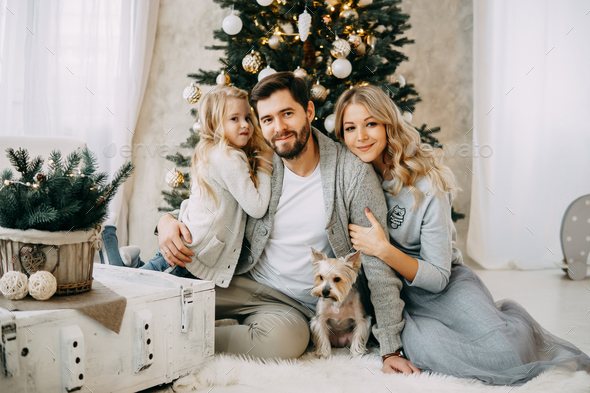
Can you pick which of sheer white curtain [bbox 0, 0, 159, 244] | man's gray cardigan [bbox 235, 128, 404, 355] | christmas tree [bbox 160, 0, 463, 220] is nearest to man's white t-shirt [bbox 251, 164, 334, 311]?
man's gray cardigan [bbox 235, 128, 404, 355]

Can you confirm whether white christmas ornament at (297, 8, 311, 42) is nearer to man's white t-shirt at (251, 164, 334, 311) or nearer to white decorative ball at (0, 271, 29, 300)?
man's white t-shirt at (251, 164, 334, 311)

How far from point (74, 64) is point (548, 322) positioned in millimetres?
3256

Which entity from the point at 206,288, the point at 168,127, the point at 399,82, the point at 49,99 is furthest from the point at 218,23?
the point at 206,288

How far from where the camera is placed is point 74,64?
9.88 feet

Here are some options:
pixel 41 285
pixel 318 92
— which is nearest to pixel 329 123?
pixel 318 92

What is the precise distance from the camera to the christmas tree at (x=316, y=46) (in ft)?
7.27

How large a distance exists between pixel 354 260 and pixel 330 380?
406 millimetres

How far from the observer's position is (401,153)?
171cm

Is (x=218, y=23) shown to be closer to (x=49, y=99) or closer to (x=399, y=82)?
(x=49, y=99)

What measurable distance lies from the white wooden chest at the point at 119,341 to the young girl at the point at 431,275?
0.64 meters

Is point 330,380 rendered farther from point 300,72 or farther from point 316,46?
point 316,46

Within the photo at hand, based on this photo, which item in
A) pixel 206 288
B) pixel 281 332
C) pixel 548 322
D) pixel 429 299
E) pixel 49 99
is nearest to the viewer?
pixel 206 288

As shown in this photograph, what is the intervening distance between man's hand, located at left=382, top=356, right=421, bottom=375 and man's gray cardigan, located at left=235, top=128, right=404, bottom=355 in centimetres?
4

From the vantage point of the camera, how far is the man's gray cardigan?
61.9 inches
